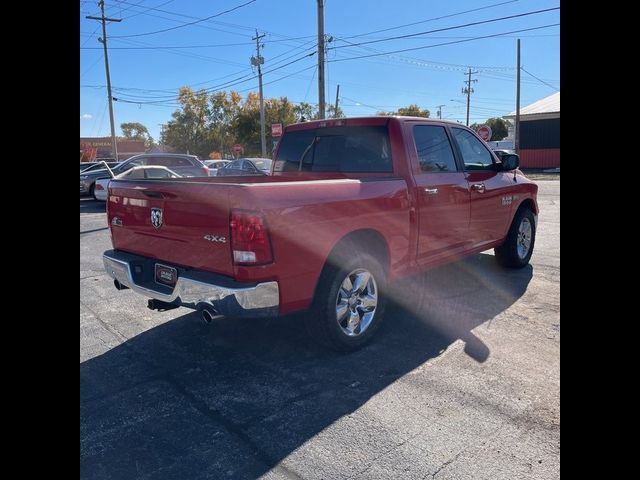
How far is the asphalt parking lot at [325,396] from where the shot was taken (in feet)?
9.04

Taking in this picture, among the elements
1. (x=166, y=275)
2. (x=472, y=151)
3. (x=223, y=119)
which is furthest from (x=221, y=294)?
A: (x=223, y=119)

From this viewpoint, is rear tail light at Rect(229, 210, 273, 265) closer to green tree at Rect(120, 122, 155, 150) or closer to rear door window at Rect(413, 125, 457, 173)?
rear door window at Rect(413, 125, 457, 173)

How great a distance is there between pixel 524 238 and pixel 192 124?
2834 inches

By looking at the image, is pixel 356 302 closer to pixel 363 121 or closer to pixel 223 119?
pixel 363 121

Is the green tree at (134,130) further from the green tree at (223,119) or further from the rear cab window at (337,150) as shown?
the rear cab window at (337,150)

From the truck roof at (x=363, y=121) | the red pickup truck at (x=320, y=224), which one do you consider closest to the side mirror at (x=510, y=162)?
the red pickup truck at (x=320, y=224)

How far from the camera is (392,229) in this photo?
14.4ft

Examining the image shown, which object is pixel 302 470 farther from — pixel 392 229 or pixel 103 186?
pixel 103 186

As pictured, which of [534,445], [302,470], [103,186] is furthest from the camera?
[103,186]

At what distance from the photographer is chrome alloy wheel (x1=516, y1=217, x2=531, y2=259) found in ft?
22.3

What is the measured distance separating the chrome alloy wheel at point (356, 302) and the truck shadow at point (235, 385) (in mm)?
238

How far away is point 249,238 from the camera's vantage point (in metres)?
3.32
